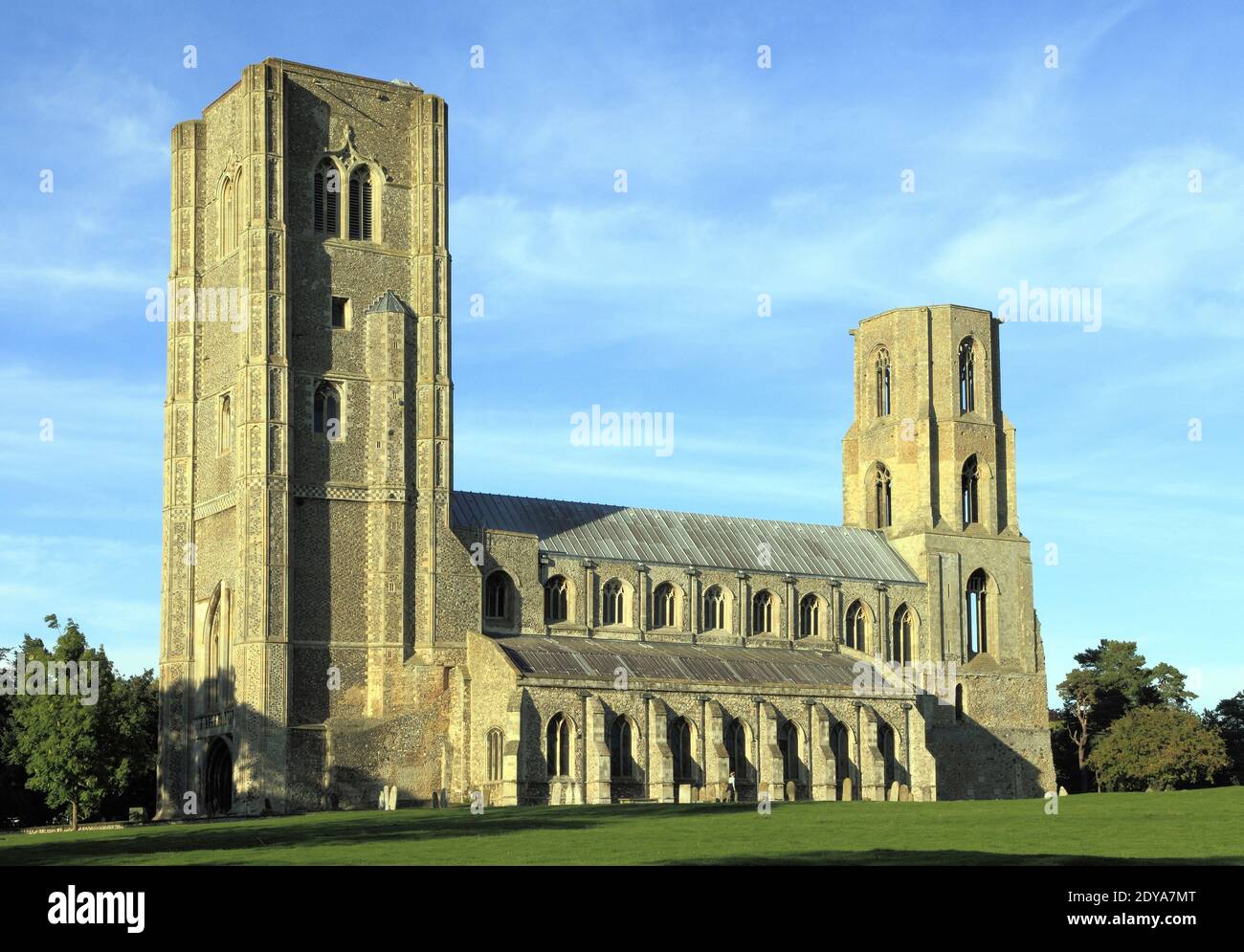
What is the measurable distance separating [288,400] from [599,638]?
16885 mm

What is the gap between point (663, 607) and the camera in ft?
270

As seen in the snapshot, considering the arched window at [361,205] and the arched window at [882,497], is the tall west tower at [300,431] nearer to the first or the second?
the arched window at [361,205]

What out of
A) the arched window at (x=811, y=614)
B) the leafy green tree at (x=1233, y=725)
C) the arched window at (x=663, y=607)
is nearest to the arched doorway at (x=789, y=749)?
the arched window at (x=663, y=607)

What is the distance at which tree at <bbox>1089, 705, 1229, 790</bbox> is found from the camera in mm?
88750

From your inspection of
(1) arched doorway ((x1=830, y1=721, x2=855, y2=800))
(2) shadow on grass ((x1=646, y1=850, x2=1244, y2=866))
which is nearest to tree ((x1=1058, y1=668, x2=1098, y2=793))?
(1) arched doorway ((x1=830, y1=721, x2=855, y2=800))

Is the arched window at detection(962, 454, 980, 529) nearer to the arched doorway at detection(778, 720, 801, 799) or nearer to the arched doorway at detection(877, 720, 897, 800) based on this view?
the arched doorway at detection(877, 720, 897, 800)

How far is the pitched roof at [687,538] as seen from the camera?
80.4 m

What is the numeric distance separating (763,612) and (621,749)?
1682cm

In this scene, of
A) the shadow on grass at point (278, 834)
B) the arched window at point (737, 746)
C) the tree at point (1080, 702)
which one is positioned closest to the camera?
the shadow on grass at point (278, 834)

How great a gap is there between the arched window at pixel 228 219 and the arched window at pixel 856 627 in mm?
32530

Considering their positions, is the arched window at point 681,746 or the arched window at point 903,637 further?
the arched window at point 903,637

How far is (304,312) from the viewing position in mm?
72938

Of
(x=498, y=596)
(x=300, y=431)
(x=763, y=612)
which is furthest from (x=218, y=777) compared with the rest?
(x=763, y=612)

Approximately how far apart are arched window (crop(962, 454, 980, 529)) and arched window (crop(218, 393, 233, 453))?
3681 cm
